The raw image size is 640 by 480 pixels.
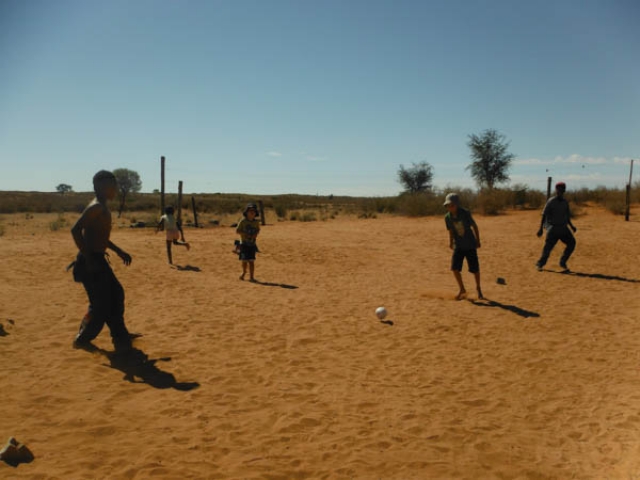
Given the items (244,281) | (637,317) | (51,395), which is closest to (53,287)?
(244,281)

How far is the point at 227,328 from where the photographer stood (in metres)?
6.79

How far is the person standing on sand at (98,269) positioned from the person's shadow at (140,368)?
120 millimetres

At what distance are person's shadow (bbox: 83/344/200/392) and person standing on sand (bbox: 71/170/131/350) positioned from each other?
0.39 ft

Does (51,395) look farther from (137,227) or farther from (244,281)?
(137,227)

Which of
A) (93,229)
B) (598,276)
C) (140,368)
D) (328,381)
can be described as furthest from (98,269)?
(598,276)

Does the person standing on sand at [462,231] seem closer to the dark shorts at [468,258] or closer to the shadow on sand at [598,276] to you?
the dark shorts at [468,258]

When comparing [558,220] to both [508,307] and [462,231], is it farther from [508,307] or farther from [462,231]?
[462,231]

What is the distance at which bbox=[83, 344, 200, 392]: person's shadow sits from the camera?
4.77 meters

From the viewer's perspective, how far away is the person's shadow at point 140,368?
4766mm

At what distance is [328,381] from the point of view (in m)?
4.99

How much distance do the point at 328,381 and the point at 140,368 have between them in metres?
2.04

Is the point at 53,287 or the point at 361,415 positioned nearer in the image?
the point at 361,415

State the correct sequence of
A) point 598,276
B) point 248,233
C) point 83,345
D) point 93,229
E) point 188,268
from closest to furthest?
point 93,229 < point 83,345 < point 248,233 < point 598,276 < point 188,268

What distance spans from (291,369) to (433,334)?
230 centimetres
